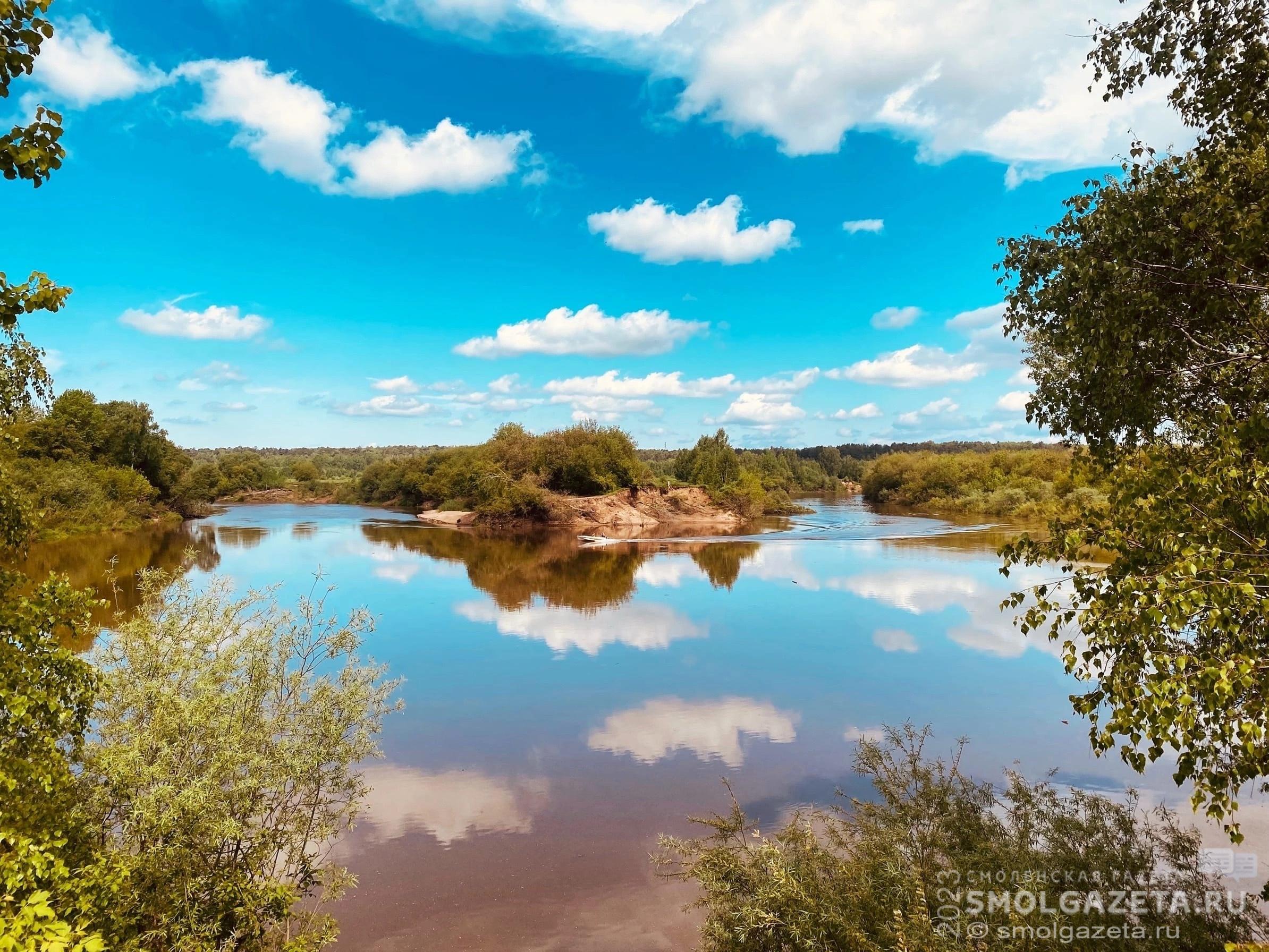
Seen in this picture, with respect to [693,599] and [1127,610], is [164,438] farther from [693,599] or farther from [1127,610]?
[1127,610]

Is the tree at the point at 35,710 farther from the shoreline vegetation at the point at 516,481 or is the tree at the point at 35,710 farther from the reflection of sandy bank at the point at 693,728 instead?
the shoreline vegetation at the point at 516,481

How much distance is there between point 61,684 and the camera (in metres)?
5.04

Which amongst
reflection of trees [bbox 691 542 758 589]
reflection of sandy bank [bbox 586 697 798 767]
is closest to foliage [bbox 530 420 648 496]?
reflection of trees [bbox 691 542 758 589]

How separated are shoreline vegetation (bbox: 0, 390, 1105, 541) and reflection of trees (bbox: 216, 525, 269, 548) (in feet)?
19.7

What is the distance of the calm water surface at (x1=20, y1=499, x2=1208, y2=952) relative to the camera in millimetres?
9219

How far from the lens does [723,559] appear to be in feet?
136

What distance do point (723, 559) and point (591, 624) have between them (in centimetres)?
1840

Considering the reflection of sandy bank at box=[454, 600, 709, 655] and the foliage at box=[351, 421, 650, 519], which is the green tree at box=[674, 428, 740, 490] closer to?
the foliage at box=[351, 421, 650, 519]

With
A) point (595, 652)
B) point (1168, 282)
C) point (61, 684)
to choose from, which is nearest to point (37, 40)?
point (61, 684)

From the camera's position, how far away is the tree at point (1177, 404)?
3.93 meters

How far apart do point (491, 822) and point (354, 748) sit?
3.75 m

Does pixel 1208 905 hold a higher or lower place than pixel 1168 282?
lower

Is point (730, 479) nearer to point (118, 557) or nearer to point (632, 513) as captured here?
point (632, 513)

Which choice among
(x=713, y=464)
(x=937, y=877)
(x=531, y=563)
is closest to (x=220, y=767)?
(x=937, y=877)
